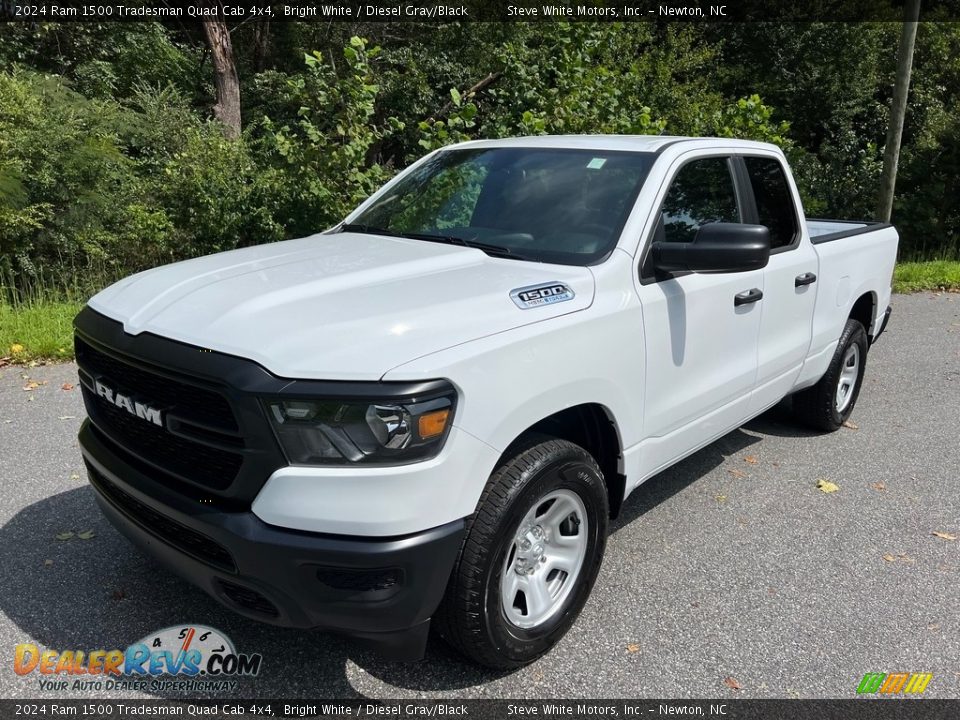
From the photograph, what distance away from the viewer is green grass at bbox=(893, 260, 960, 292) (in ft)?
35.6

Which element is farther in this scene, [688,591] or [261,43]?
[261,43]

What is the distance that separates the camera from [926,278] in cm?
1119

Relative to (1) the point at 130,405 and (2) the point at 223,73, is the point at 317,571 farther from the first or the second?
(2) the point at 223,73

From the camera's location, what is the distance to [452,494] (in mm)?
2281

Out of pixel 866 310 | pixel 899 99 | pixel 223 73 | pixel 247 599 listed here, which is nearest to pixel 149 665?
pixel 247 599

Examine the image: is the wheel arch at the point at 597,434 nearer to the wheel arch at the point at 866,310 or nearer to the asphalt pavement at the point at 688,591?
the asphalt pavement at the point at 688,591

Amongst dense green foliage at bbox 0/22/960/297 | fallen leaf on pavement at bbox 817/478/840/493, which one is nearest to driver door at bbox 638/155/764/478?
fallen leaf on pavement at bbox 817/478/840/493

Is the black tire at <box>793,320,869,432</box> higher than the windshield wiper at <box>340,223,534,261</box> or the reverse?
the reverse

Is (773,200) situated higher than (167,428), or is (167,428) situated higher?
(773,200)

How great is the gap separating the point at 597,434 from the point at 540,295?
2.21 feet

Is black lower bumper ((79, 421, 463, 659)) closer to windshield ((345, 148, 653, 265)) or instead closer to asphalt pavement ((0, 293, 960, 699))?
asphalt pavement ((0, 293, 960, 699))

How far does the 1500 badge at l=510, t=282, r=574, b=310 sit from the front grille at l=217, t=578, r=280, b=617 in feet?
4.15

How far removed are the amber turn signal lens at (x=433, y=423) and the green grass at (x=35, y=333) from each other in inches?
217

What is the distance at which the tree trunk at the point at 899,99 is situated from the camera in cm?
1094
